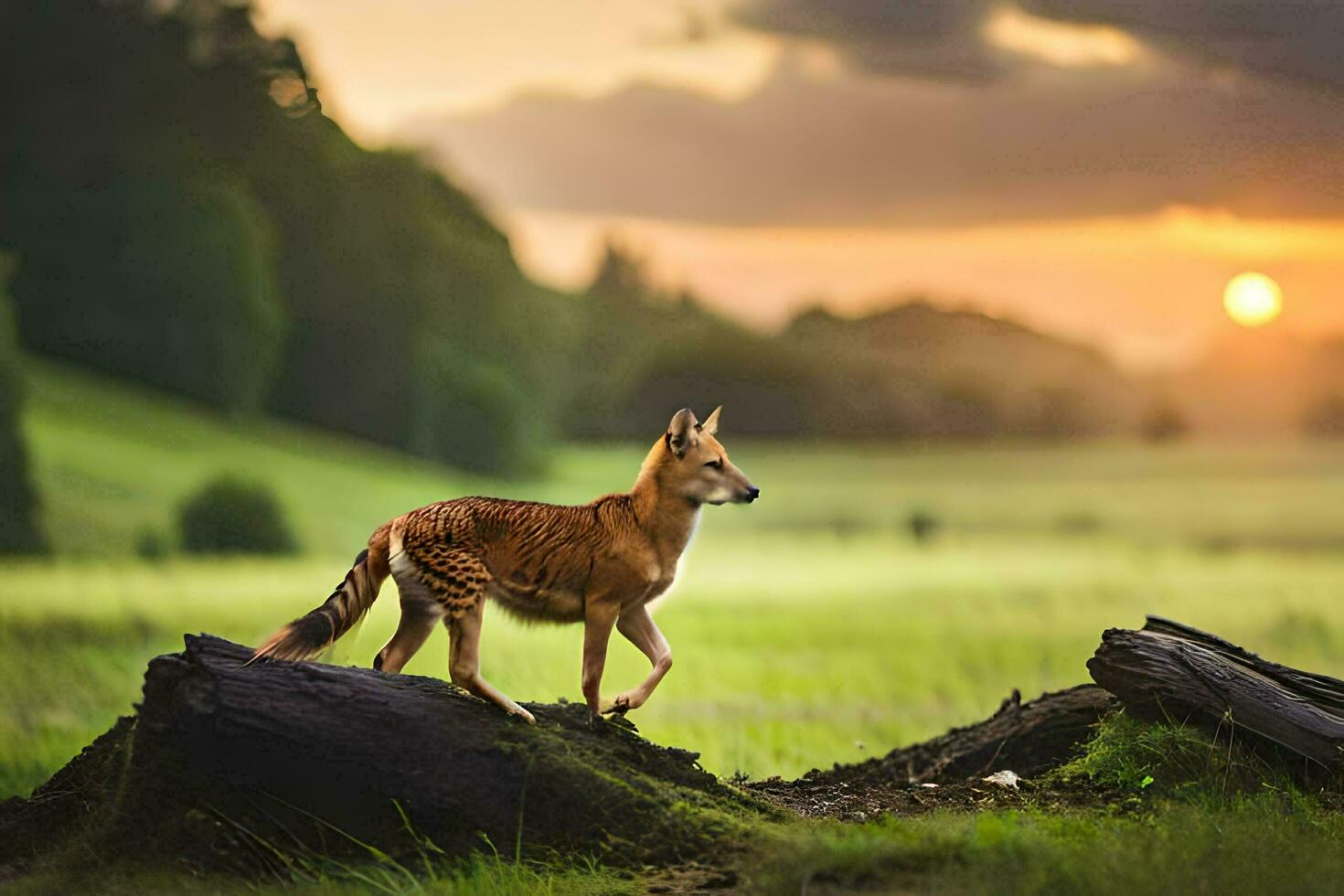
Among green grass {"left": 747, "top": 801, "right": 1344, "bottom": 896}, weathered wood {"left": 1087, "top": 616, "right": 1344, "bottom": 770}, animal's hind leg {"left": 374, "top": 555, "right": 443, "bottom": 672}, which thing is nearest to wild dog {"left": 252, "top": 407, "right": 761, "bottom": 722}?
animal's hind leg {"left": 374, "top": 555, "right": 443, "bottom": 672}

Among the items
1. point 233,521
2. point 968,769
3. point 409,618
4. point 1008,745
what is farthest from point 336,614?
point 233,521

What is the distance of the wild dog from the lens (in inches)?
335

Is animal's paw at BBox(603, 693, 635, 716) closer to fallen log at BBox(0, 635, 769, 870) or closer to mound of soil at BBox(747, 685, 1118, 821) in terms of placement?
fallen log at BBox(0, 635, 769, 870)

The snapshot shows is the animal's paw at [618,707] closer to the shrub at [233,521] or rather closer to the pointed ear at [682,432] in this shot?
the pointed ear at [682,432]

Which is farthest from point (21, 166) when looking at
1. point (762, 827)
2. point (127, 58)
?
point (762, 827)

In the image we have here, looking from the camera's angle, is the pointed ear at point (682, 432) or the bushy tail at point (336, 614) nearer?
the bushy tail at point (336, 614)

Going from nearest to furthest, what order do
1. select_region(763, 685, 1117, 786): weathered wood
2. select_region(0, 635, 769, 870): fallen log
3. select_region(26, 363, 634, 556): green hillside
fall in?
select_region(0, 635, 769, 870): fallen log, select_region(763, 685, 1117, 786): weathered wood, select_region(26, 363, 634, 556): green hillside

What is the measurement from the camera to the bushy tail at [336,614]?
28.0ft

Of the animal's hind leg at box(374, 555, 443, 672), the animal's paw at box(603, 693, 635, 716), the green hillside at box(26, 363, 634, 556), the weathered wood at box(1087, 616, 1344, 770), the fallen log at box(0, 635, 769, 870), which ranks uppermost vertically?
the green hillside at box(26, 363, 634, 556)

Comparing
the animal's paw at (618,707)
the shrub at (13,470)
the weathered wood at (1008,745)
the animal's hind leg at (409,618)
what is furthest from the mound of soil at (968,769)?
the shrub at (13,470)

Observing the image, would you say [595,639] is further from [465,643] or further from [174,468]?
[174,468]

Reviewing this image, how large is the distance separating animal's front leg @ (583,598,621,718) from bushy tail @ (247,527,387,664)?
1223 mm

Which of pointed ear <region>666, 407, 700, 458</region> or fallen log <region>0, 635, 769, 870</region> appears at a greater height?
pointed ear <region>666, 407, 700, 458</region>

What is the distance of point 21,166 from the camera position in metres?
38.6
